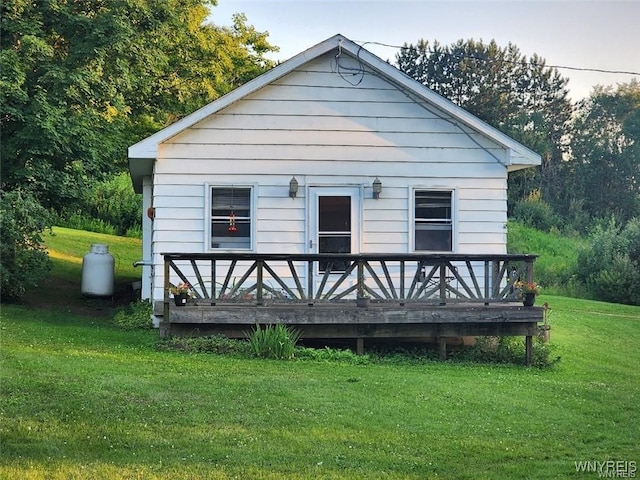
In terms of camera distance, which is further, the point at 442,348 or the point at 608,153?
the point at 608,153

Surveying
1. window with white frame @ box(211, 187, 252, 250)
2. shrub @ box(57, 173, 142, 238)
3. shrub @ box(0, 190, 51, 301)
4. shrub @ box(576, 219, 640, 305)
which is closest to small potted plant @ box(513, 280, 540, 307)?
window with white frame @ box(211, 187, 252, 250)

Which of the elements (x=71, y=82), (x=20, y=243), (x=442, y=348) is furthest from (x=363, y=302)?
(x=71, y=82)

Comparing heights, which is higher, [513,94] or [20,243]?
[513,94]

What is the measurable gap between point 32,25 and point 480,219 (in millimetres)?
11271

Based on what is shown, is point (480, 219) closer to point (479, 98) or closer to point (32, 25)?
point (32, 25)

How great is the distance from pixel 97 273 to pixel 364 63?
27.5 ft

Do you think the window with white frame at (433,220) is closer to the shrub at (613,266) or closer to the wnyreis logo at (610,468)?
the wnyreis logo at (610,468)

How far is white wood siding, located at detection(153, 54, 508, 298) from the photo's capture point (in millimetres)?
13602

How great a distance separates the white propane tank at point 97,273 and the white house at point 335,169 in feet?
15.6

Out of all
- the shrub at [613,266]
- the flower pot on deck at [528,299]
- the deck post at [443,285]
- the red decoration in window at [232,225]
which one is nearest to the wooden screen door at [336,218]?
the red decoration in window at [232,225]

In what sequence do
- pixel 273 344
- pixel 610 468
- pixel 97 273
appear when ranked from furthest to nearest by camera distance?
pixel 97 273 < pixel 273 344 < pixel 610 468

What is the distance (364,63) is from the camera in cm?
1382

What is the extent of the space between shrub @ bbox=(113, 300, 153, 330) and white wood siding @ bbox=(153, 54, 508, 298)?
90 cm

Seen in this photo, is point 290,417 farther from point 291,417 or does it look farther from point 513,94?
point 513,94
